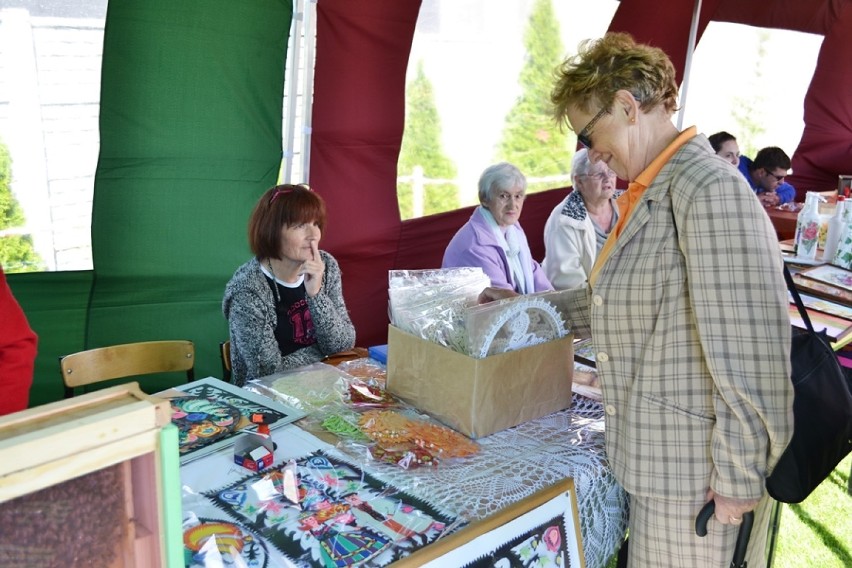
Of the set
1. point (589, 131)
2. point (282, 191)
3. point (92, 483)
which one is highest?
point (589, 131)

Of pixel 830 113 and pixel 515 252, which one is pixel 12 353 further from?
pixel 830 113

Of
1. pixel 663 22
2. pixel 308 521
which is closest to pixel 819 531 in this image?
pixel 308 521

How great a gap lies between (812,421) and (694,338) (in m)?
0.28

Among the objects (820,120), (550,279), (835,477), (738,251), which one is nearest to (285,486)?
(738,251)

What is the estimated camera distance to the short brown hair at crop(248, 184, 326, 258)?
2.47 meters

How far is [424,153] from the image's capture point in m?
4.28

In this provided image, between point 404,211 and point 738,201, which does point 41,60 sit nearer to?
point 404,211

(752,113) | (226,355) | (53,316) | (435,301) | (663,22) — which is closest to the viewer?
(435,301)

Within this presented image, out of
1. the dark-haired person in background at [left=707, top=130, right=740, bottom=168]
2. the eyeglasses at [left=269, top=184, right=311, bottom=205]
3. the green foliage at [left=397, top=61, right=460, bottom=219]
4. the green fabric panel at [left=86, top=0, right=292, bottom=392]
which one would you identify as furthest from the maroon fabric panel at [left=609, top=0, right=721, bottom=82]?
the eyeglasses at [left=269, top=184, right=311, bottom=205]

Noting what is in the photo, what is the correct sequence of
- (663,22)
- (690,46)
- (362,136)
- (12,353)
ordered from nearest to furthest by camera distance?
(12,353), (362,136), (663,22), (690,46)

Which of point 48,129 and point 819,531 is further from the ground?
point 48,129

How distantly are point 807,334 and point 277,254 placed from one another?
1.66 metres

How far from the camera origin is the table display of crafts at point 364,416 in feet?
5.07

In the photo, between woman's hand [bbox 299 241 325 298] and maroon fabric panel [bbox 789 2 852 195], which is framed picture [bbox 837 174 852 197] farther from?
maroon fabric panel [bbox 789 2 852 195]
